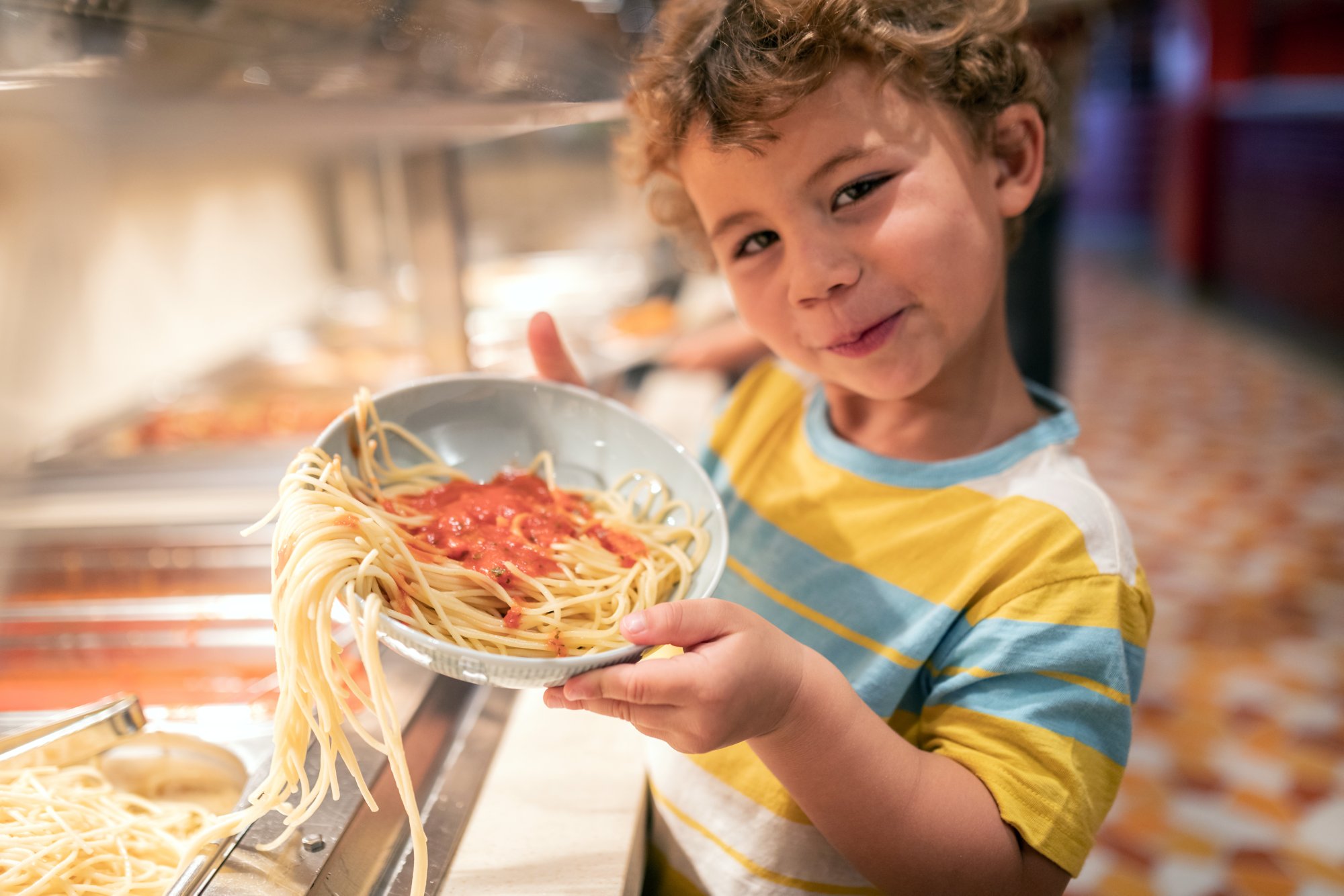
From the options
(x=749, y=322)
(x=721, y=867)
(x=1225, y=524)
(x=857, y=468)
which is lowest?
(x=1225, y=524)

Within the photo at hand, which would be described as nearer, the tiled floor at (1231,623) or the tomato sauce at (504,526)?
the tomato sauce at (504,526)

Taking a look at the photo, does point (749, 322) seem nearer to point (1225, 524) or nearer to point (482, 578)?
point (482, 578)

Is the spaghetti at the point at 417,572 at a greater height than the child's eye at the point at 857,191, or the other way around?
the child's eye at the point at 857,191

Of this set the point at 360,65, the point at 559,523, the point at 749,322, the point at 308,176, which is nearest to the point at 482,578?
the point at 559,523

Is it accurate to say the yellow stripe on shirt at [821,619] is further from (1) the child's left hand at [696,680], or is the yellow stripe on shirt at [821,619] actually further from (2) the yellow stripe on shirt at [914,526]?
(1) the child's left hand at [696,680]

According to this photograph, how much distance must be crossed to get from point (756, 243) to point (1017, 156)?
0.37 metres

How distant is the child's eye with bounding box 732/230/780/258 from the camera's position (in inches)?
44.1

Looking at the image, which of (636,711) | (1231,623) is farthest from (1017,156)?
(1231,623)

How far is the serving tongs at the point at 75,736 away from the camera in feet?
3.23

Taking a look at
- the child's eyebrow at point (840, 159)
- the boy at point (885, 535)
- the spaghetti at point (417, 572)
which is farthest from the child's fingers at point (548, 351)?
the child's eyebrow at point (840, 159)

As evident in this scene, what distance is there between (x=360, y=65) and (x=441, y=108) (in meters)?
0.22

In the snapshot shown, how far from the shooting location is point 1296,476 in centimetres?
447

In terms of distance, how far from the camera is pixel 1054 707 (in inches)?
37.7

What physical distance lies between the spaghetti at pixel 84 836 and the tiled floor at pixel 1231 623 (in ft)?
6.76
